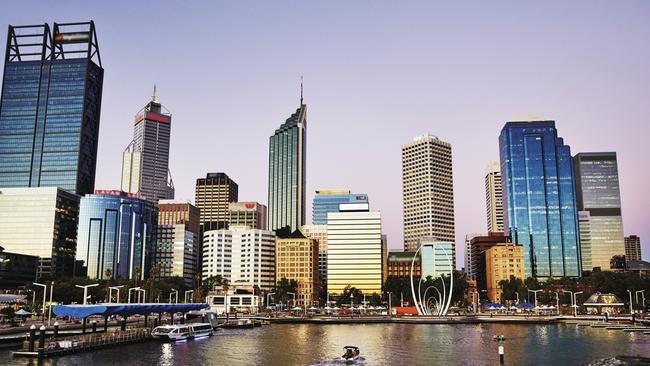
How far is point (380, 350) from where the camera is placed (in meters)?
102

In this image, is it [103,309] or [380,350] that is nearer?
[380,350]

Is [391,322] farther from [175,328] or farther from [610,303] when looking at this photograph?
[175,328]

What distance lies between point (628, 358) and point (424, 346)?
4001 centimetres

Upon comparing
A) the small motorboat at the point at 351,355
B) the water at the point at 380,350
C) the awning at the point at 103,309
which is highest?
the awning at the point at 103,309

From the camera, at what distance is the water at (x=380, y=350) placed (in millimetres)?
86250

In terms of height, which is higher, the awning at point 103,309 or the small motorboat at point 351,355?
the awning at point 103,309

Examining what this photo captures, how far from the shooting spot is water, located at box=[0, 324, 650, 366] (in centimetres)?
8625

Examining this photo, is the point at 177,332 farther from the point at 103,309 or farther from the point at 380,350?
the point at 380,350

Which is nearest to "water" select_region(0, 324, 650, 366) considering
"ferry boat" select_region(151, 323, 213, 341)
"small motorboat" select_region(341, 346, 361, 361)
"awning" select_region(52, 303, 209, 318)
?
"small motorboat" select_region(341, 346, 361, 361)

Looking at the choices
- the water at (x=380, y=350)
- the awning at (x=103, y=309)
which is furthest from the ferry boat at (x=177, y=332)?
the awning at (x=103, y=309)

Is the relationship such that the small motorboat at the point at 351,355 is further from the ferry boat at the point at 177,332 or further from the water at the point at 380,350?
the ferry boat at the point at 177,332

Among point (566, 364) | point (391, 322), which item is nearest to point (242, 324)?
point (391, 322)

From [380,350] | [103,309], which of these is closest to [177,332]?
[103,309]

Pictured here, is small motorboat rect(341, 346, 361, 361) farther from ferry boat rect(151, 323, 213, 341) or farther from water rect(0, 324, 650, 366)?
ferry boat rect(151, 323, 213, 341)
